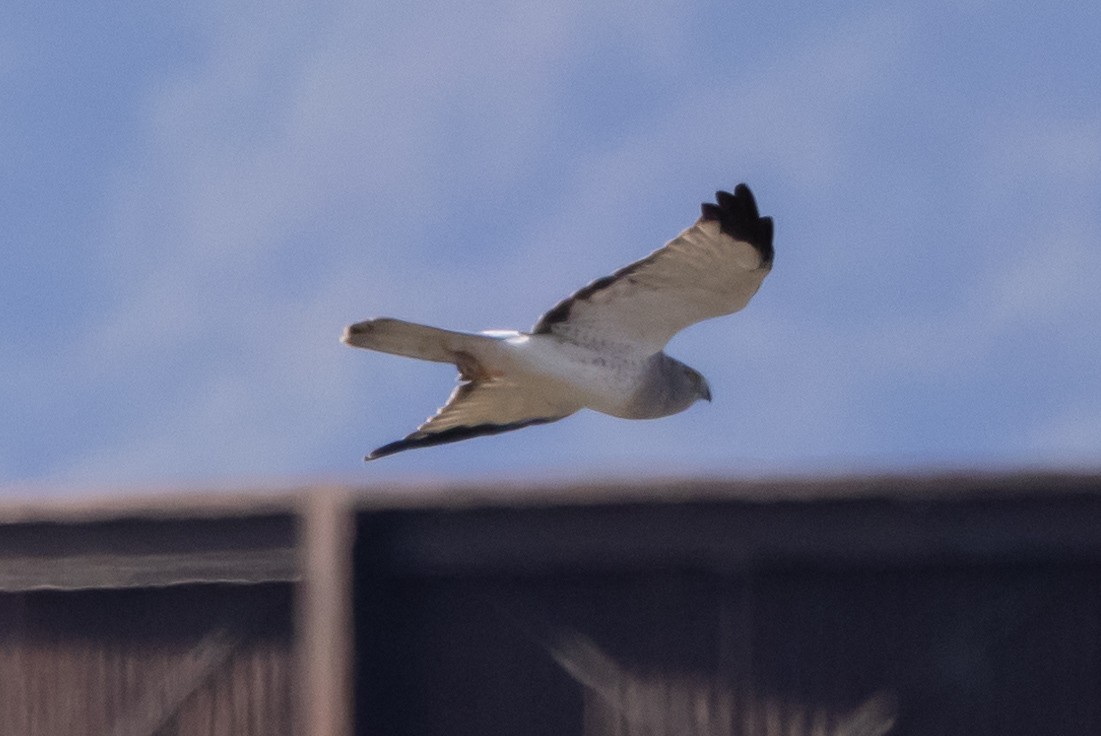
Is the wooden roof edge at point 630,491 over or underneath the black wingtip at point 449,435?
underneath

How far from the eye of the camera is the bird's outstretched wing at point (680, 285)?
34.6ft

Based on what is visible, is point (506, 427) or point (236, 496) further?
point (506, 427)

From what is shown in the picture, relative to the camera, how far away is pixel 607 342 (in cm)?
1162

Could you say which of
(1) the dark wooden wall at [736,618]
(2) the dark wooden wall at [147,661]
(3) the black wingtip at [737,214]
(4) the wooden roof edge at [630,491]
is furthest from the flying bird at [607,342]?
(2) the dark wooden wall at [147,661]

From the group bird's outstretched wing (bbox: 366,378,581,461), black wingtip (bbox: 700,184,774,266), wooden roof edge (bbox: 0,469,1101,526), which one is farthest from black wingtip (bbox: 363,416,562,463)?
black wingtip (bbox: 700,184,774,266)

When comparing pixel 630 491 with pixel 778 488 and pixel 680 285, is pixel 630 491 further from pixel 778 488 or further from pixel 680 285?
pixel 680 285

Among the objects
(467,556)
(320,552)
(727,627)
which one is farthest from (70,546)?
(727,627)

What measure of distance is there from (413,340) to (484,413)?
132 centimetres

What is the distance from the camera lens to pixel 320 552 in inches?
449

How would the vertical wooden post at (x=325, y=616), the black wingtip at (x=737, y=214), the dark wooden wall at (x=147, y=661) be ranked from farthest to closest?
the dark wooden wall at (x=147, y=661) → the vertical wooden post at (x=325, y=616) → the black wingtip at (x=737, y=214)

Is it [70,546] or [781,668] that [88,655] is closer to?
[70,546]

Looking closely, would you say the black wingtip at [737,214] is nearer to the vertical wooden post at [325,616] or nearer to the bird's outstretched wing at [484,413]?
the bird's outstretched wing at [484,413]

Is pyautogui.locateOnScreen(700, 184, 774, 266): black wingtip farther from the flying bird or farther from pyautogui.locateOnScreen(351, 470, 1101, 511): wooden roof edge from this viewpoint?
pyautogui.locateOnScreen(351, 470, 1101, 511): wooden roof edge

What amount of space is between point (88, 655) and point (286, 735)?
1.22 meters
